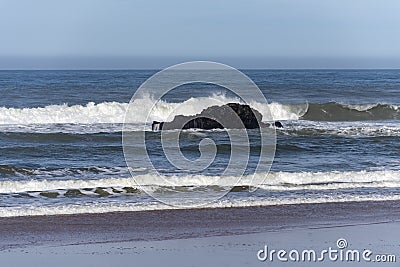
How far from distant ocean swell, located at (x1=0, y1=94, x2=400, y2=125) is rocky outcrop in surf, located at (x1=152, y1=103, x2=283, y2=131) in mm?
4525

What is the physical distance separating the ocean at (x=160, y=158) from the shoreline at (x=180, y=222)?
530 millimetres

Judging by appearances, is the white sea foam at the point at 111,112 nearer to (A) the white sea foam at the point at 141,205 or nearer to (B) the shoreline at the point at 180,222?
(A) the white sea foam at the point at 141,205

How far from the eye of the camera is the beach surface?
8.85 meters

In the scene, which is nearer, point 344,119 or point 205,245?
point 205,245

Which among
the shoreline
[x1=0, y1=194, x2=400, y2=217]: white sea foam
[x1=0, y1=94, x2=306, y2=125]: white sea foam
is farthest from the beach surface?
[x1=0, y1=94, x2=306, y2=125]: white sea foam

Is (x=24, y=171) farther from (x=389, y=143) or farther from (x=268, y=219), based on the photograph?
(x=389, y=143)

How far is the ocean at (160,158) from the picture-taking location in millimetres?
13273

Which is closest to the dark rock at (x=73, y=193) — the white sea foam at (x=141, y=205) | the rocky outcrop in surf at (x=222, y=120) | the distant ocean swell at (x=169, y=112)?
the white sea foam at (x=141, y=205)

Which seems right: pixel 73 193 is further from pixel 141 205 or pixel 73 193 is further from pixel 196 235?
pixel 196 235

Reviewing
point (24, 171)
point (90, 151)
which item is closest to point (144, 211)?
point (24, 171)

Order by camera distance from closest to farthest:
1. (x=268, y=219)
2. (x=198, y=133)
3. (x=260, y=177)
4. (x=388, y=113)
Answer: (x=268, y=219)
(x=260, y=177)
(x=198, y=133)
(x=388, y=113)

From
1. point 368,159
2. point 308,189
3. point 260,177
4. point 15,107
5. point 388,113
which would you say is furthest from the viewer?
point 388,113

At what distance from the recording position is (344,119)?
34.1 metres

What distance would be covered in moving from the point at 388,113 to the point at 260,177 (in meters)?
22.4
